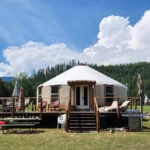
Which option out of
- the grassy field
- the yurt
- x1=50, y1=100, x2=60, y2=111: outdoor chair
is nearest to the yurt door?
the yurt

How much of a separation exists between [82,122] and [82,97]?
3.38 m

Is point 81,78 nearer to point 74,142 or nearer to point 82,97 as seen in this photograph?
point 82,97

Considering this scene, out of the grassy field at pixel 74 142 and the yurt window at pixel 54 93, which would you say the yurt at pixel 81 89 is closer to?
the yurt window at pixel 54 93

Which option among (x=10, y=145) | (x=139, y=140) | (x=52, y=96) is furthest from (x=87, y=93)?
(x=10, y=145)

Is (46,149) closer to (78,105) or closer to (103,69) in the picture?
(78,105)

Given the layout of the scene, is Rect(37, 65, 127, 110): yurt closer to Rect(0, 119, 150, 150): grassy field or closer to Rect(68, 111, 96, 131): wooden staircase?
Rect(68, 111, 96, 131): wooden staircase

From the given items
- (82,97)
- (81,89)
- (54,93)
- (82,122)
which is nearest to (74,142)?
(82,122)

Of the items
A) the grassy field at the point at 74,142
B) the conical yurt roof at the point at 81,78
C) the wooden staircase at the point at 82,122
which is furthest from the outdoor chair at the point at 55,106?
the grassy field at the point at 74,142

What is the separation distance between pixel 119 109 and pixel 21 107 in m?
4.33

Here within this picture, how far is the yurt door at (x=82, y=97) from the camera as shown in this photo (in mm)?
15898

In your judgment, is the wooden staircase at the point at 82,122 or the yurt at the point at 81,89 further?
the yurt at the point at 81,89

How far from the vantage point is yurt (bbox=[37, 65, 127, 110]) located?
52.2 ft

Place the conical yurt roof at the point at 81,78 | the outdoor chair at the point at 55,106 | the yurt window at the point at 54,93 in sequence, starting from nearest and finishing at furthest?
1. the outdoor chair at the point at 55,106
2. the yurt window at the point at 54,93
3. the conical yurt roof at the point at 81,78

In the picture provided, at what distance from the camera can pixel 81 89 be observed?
52.5 feet
